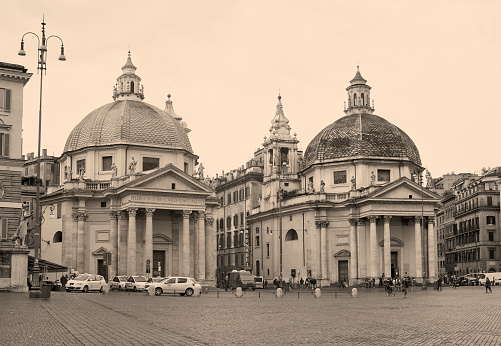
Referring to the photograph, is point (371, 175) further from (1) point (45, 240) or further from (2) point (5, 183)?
(2) point (5, 183)

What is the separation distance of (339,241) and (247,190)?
22242 mm

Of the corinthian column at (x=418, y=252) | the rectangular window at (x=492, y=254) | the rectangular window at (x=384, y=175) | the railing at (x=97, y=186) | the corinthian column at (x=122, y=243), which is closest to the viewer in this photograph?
the corinthian column at (x=122, y=243)

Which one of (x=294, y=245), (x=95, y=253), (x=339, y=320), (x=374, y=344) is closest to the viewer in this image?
(x=374, y=344)

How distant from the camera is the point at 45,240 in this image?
74.6 metres

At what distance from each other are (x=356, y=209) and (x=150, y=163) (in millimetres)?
22174

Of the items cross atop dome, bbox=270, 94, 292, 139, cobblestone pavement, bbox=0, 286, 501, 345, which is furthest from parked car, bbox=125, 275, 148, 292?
cross atop dome, bbox=270, 94, 292, 139

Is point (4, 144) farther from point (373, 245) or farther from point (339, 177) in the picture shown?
point (339, 177)

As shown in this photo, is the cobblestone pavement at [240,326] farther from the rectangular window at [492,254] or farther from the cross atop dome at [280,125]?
the rectangular window at [492,254]

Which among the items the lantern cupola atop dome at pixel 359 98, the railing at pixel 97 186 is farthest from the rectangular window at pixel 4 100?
the lantern cupola atop dome at pixel 359 98

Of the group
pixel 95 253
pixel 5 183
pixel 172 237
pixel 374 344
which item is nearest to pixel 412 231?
pixel 172 237

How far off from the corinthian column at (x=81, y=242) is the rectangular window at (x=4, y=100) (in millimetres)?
22017

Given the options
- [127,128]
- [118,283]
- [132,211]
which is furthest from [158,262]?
[127,128]

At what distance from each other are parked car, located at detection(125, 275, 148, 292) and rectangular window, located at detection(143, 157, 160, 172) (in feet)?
51.4

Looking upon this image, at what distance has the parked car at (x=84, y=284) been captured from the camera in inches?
2167
